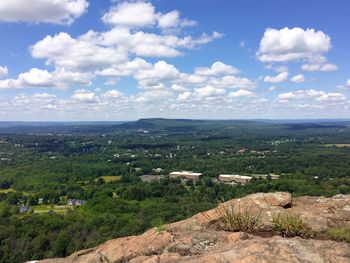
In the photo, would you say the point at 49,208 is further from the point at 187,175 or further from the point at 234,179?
the point at 234,179

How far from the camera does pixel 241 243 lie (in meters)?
8.20

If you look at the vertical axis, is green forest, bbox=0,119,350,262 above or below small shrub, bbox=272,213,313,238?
below

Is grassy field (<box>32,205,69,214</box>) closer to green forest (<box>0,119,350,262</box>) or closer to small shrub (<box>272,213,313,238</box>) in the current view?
green forest (<box>0,119,350,262</box>)

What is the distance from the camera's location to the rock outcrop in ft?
24.5

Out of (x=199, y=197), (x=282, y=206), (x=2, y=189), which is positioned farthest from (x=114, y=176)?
(x=282, y=206)

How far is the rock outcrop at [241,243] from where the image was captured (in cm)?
746

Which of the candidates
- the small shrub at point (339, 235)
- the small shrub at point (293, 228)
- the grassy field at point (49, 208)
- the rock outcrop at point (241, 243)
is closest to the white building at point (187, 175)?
the grassy field at point (49, 208)

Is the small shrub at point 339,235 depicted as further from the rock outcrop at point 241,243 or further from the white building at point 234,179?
the white building at point 234,179

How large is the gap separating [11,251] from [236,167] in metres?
123

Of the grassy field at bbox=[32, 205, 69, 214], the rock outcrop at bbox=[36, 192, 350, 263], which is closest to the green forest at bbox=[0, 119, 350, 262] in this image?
the grassy field at bbox=[32, 205, 69, 214]

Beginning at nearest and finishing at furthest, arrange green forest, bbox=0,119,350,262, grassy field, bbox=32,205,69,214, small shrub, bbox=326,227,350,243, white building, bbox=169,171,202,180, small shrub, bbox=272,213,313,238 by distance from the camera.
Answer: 1. small shrub, bbox=326,227,350,243
2. small shrub, bbox=272,213,313,238
3. green forest, bbox=0,119,350,262
4. grassy field, bbox=32,205,69,214
5. white building, bbox=169,171,202,180

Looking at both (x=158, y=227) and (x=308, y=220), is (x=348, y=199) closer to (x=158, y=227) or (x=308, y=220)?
(x=308, y=220)

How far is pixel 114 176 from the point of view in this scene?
6270 inches

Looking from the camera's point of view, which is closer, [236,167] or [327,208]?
[327,208]
